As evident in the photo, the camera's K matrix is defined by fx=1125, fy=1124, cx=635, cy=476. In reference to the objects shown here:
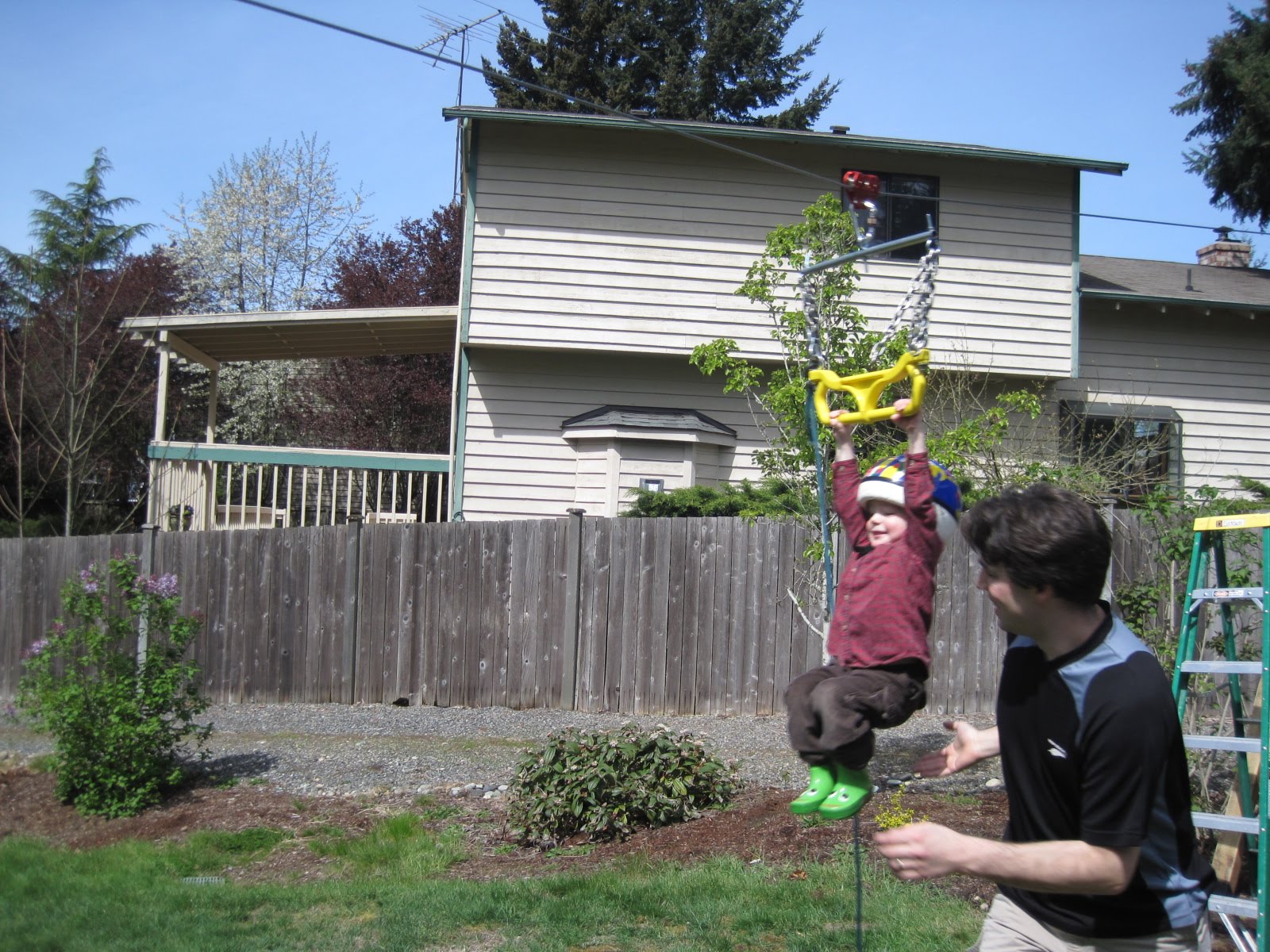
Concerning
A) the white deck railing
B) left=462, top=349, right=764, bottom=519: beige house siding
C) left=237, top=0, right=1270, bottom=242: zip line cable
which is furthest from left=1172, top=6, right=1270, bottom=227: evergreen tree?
the white deck railing

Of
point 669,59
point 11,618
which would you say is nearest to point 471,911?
point 11,618

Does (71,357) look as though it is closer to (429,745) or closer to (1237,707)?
(429,745)

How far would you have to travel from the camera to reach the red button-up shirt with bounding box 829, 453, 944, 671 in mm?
3064

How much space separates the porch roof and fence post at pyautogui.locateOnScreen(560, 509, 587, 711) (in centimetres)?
466

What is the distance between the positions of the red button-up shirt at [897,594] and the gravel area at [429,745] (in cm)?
470

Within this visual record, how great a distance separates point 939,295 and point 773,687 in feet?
20.9

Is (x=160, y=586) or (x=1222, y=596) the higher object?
(x=1222, y=596)

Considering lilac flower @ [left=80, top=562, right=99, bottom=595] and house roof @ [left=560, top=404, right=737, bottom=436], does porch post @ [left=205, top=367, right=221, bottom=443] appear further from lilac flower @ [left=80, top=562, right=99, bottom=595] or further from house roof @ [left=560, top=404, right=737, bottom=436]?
lilac flower @ [left=80, top=562, right=99, bottom=595]

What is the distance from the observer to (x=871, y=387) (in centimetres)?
349

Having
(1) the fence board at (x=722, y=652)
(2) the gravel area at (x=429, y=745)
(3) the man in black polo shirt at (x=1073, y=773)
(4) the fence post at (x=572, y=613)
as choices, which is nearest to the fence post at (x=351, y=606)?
(2) the gravel area at (x=429, y=745)

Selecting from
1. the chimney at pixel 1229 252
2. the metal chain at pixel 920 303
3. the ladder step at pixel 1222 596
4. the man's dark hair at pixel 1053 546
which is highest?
the chimney at pixel 1229 252

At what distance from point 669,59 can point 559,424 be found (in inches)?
670

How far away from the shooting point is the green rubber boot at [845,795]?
Answer: 2.93m

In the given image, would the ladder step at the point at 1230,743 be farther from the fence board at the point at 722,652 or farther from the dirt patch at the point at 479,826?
the fence board at the point at 722,652
